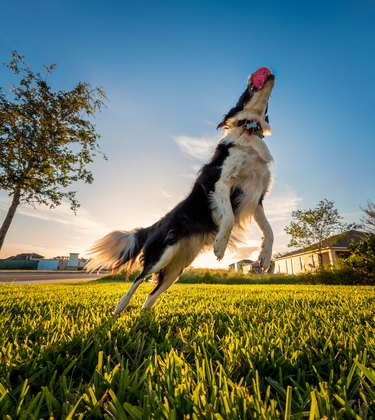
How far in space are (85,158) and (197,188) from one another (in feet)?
26.0

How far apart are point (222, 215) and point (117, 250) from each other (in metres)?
2.17

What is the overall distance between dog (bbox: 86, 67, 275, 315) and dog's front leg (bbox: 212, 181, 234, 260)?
0.01 metres

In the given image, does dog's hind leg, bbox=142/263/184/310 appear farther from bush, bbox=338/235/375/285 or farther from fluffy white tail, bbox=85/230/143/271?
bush, bbox=338/235/375/285

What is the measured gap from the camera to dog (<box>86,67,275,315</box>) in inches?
128

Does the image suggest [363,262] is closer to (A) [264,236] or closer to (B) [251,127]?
(A) [264,236]

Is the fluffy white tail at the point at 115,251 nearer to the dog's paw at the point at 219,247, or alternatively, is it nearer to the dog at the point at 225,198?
the dog at the point at 225,198

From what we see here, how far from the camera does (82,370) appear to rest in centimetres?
124

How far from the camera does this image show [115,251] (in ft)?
14.1

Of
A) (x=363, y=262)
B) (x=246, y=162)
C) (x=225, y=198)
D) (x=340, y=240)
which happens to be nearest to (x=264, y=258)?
(x=225, y=198)

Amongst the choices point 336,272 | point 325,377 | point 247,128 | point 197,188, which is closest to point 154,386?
point 325,377

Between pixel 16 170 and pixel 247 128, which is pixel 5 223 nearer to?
pixel 16 170

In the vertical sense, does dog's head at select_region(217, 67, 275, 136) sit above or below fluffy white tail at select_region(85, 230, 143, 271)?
above

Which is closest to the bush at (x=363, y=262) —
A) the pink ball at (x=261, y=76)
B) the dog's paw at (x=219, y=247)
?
the pink ball at (x=261, y=76)

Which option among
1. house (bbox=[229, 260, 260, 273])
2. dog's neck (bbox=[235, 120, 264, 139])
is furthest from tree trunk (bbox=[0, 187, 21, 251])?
house (bbox=[229, 260, 260, 273])
